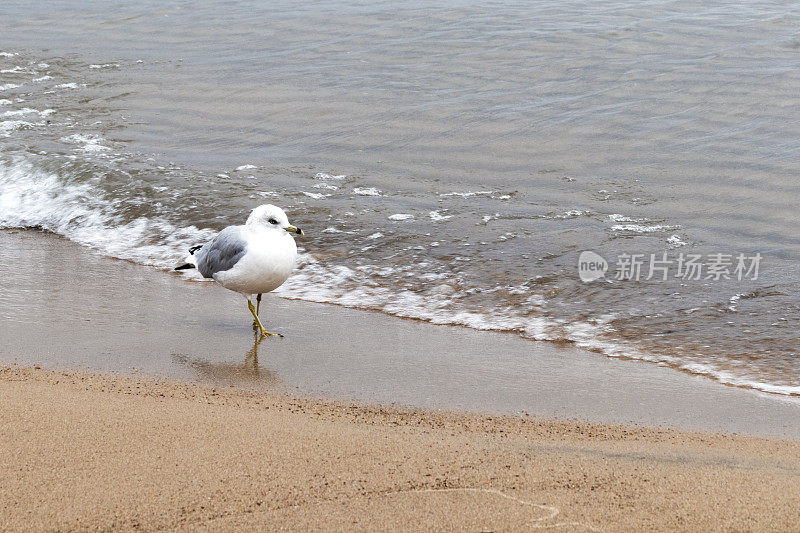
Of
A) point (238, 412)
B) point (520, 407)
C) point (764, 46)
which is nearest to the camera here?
point (238, 412)

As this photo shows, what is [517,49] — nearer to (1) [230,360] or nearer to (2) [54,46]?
(2) [54,46]

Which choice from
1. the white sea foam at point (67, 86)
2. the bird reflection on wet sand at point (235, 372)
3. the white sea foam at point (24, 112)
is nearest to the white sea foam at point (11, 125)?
the white sea foam at point (24, 112)

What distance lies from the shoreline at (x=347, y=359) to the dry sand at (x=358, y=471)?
325 mm

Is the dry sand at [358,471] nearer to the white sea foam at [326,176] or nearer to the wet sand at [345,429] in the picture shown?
the wet sand at [345,429]

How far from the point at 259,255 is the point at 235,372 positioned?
0.89 metres

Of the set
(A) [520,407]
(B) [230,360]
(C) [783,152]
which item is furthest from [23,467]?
(C) [783,152]

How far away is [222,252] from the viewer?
6426mm

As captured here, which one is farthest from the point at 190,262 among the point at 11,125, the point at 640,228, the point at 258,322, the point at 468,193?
the point at 11,125

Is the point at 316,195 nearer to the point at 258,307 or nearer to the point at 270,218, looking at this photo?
the point at 258,307

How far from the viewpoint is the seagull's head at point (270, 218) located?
618cm

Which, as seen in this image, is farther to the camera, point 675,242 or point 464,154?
point 464,154

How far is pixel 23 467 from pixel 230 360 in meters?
2.12

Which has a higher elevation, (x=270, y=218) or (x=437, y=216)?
(x=270, y=218)

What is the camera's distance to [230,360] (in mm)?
5816
